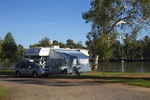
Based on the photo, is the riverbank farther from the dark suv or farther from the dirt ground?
the dirt ground

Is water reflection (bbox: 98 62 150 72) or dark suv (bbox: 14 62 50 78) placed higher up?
water reflection (bbox: 98 62 150 72)

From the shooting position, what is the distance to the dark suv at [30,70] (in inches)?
1302

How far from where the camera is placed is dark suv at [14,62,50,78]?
108 feet

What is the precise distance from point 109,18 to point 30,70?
37.7 feet

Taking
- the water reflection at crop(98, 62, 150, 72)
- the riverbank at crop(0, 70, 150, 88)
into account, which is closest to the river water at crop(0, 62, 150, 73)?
the water reflection at crop(98, 62, 150, 72)

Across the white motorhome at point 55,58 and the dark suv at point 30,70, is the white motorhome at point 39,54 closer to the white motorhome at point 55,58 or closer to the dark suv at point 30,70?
the white motorhome at point 55,58

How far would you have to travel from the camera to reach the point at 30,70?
110ft

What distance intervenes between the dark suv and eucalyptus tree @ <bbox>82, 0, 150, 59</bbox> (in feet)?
27.1

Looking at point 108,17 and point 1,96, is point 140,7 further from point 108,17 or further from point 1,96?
point 1,96

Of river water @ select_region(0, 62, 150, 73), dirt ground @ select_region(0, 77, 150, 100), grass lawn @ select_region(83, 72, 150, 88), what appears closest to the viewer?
dirt ground @ select_region(0, 77, 150, 100)

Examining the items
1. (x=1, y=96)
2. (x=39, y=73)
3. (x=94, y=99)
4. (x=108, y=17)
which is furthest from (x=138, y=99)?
(x=108, y=17)

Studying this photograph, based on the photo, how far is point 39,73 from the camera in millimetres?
32938

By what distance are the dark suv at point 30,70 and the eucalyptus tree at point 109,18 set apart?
8.26m

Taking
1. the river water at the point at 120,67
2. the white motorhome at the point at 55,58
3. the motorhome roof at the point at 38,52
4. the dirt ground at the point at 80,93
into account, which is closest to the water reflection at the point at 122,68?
the river water at the point at 120,67
